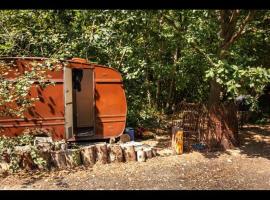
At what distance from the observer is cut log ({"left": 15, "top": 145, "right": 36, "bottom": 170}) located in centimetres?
948

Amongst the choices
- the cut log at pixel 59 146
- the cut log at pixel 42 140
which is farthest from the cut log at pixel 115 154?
the cut log at pixel 42 140

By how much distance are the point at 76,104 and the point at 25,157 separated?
137 inches

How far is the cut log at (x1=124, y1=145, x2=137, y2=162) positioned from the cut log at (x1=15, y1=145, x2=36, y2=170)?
255cm

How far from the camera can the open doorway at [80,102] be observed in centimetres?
1231

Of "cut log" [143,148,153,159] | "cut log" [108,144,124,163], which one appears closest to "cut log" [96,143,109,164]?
"cut log" [108,144,124,163]

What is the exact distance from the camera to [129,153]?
420 inches

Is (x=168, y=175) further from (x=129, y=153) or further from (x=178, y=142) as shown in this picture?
(x=178, y=142)

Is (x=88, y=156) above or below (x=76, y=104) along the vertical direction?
below

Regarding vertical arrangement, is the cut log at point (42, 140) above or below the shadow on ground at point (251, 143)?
above

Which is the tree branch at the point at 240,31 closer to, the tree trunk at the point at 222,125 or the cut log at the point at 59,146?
the tree trunk at the point at 222,125

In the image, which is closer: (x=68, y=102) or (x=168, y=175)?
(x=168, y=175)

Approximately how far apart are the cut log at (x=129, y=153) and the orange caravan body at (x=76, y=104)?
2.05 metres

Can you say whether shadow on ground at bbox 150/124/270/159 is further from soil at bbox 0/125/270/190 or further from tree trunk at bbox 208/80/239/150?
tree trunk at bbox 208/80/239/150

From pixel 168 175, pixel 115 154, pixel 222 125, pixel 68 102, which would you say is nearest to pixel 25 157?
pixel 115 154
